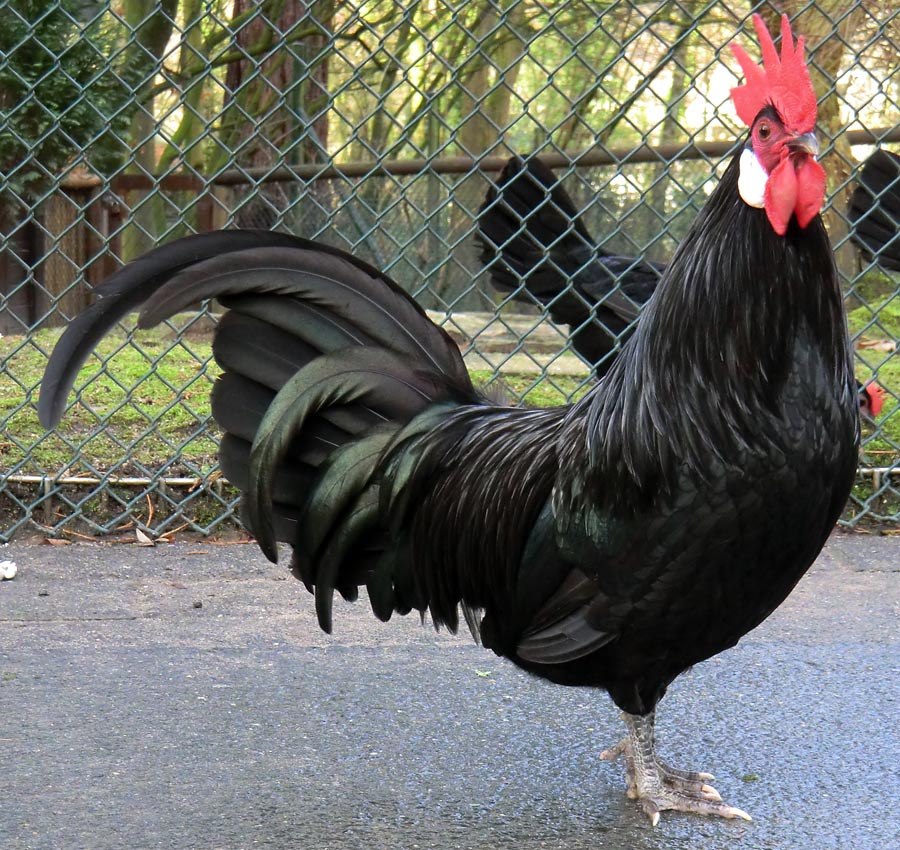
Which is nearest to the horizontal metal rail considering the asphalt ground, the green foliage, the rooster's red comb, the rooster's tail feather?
the green foliage

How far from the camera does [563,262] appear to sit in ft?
17.7

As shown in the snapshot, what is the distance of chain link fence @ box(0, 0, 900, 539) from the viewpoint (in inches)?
196

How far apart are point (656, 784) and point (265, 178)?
3.21m

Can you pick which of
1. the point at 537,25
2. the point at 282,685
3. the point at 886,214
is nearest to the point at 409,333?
the point at 282,685

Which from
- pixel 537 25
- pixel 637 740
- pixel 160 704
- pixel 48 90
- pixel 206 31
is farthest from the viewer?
pixel 537 25

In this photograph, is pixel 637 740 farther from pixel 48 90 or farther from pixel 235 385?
pixel 48 90

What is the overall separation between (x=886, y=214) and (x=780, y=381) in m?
3.31

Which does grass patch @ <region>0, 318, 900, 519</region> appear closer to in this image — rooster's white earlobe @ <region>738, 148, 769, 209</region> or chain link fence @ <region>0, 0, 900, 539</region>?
chain link fence @ <region>0, 0, 900, 539</region>

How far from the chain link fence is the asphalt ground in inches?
33.4

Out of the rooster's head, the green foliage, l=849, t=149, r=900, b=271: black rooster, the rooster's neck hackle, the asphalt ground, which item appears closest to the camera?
the rooster's head

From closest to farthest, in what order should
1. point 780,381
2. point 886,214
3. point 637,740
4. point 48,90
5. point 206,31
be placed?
point 780,381, point 637,740, point 886,214, point 48,90, point 206,31

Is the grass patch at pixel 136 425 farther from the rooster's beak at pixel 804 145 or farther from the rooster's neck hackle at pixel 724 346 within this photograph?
the rooster's beak at pixel 804 145

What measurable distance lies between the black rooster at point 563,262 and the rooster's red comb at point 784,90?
2.41 meters

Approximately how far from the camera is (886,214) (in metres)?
5.47
